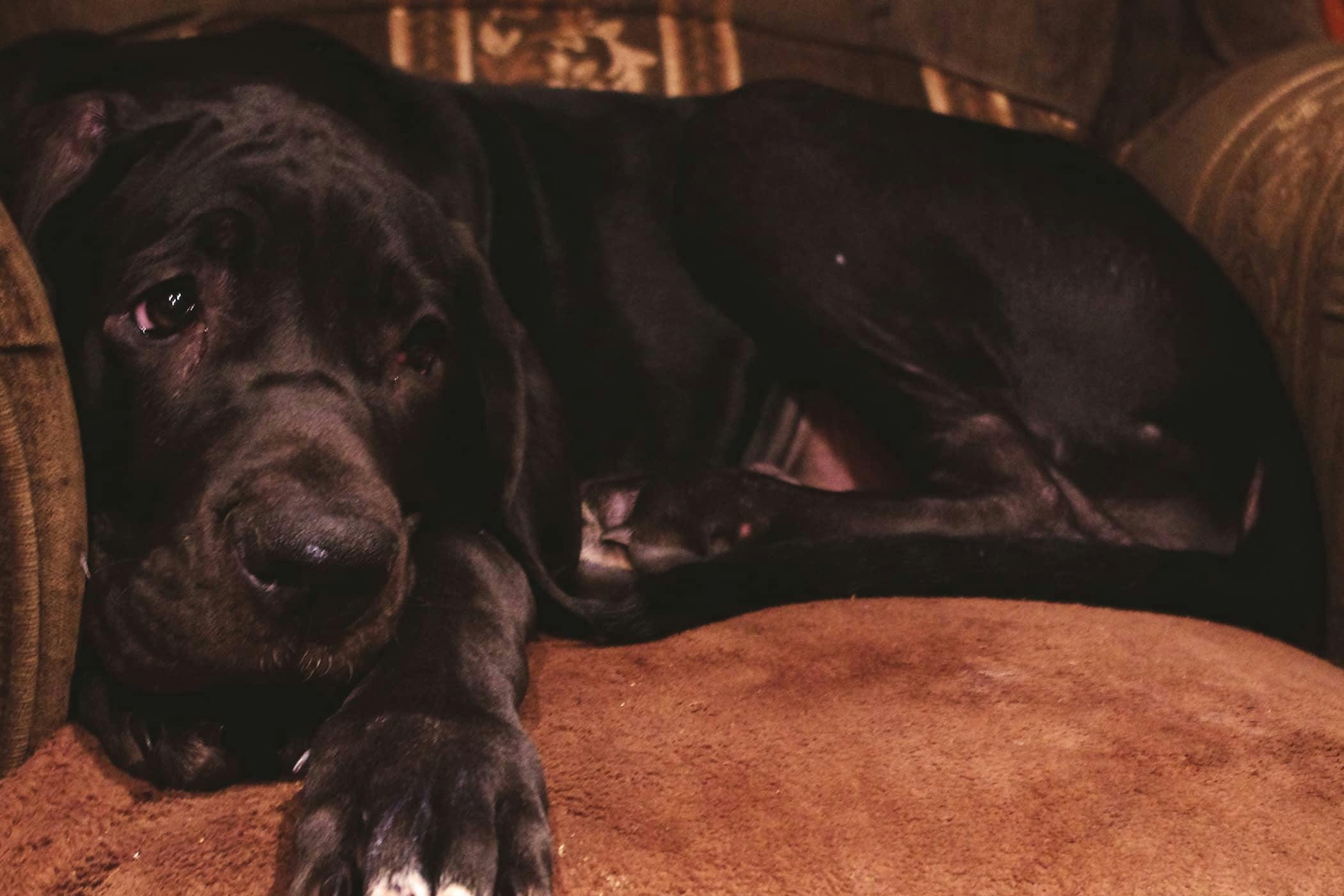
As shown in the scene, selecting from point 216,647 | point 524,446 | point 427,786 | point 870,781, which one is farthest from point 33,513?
point 870,781

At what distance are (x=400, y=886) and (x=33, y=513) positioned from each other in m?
0.51

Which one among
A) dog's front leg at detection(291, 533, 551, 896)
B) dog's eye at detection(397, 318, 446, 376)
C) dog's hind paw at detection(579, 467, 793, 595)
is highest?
dog's eye at detection(397, 318, 446, 376)

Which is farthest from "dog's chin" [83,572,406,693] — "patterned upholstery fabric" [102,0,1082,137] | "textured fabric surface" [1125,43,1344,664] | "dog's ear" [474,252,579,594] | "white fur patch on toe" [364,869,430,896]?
"patterned upholstery fabric" [102,0,1082,137]

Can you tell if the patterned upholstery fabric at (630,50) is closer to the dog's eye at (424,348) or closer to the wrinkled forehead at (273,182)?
the wrinkled forehead at (273,182)

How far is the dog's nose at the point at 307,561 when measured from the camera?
105 centimetres

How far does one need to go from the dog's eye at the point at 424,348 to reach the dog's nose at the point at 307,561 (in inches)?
16.8

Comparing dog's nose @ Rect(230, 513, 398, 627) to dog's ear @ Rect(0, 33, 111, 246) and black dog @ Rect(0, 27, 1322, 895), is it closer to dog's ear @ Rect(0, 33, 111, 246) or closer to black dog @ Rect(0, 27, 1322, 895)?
black dog @ Rect(0, 27, 1322, 895)

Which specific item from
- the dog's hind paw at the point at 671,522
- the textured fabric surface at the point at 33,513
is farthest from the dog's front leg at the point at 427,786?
the dog's hind paw at the point at 671,522

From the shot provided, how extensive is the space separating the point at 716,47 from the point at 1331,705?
1.78 meters

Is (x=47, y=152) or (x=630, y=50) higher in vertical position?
(x=47, y=152)

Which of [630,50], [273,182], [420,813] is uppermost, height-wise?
[273,182]

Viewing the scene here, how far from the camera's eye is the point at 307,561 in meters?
1.05

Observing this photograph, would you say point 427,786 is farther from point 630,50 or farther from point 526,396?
point 630,50

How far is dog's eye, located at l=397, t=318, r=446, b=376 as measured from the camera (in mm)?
1473
